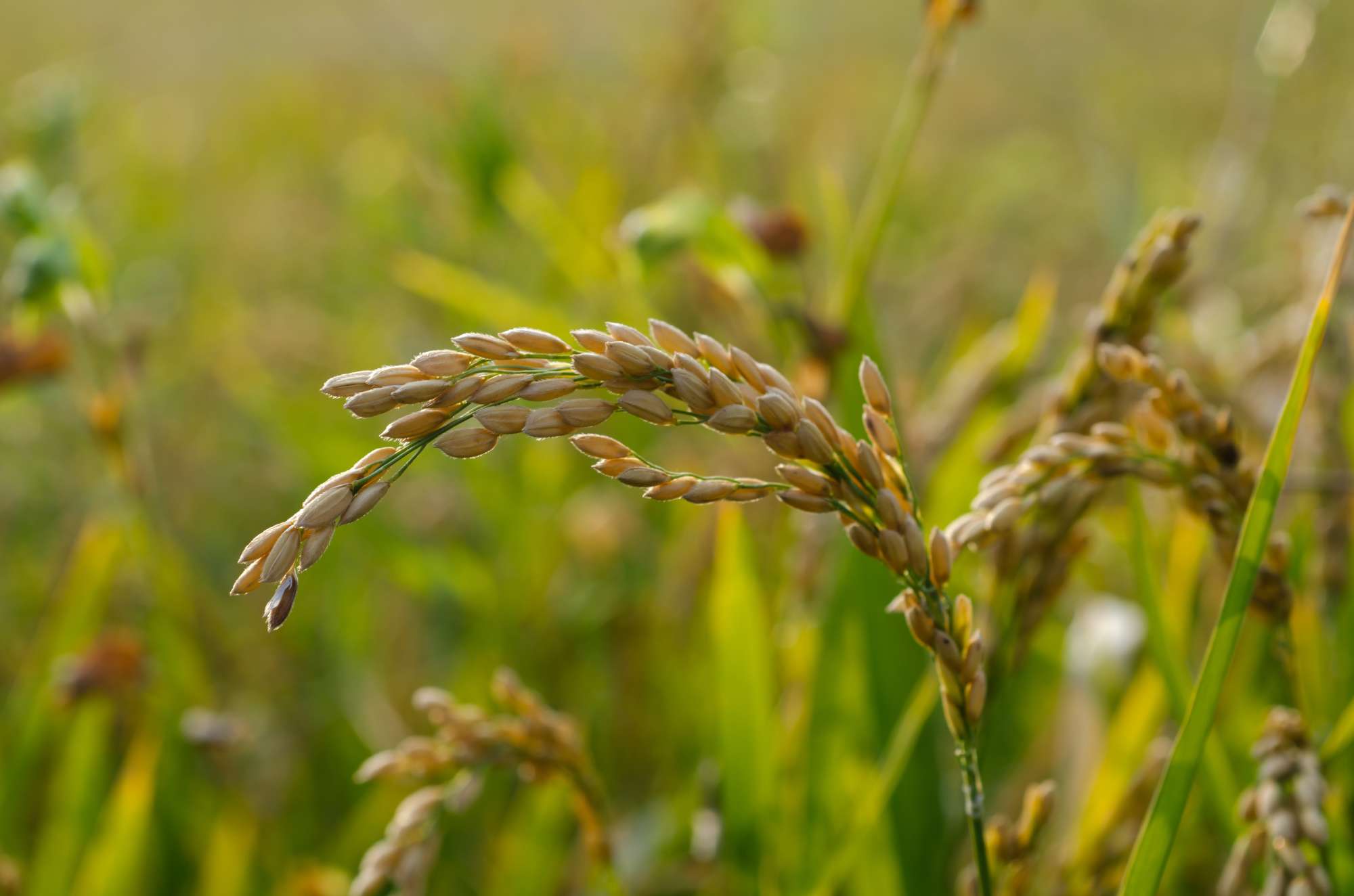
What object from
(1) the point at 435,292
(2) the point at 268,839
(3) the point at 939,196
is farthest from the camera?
(3) the point at 939,196

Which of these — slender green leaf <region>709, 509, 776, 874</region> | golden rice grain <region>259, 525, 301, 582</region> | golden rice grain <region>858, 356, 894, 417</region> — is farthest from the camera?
slender green leaf <region>709, 509, 776, 874</region>

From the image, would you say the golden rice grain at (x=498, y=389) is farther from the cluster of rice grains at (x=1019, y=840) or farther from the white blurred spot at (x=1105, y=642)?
the white blurred spot at (x=1105, y=642)

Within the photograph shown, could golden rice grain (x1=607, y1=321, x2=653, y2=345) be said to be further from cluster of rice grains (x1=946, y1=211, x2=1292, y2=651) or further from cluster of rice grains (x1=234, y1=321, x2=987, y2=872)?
cluster of rice grains (x1=946, y1=211, x2=1292, y2=651)

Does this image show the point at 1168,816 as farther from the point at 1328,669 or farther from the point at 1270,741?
the point at 1328,669

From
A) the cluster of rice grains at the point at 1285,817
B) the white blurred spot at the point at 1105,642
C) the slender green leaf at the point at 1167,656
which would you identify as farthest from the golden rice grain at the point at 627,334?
the white blurred spot at the point at 1105,642

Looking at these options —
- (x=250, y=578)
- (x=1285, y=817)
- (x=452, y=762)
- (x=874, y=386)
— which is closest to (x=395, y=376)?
(x=250, y=578)

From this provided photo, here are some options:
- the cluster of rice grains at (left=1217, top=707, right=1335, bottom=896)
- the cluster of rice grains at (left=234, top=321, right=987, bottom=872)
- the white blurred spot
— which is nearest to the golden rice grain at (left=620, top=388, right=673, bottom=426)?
the cluster of rice grains at (left=234, top=321, right=987, bottom=872)

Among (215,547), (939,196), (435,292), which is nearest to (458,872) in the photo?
(435,292)

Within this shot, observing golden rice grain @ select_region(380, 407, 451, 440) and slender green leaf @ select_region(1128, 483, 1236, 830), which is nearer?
golden rice grain @ select_region(380, 407, 451, 440)
